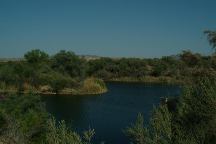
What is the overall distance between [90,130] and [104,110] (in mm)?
35813

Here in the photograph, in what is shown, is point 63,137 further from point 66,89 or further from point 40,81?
point 40,81

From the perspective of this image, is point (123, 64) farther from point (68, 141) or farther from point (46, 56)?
point (68, 141)

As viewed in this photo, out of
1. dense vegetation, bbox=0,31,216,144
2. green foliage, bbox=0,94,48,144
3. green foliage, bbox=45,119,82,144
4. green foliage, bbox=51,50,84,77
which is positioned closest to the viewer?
green foliage, bbox=45,119,82,144

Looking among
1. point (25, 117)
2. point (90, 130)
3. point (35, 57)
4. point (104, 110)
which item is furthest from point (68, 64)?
point (90, 130)

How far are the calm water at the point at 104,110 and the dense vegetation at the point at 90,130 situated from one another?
384 centimetres

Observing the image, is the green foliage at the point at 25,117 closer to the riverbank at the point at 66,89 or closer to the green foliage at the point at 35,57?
the riverbank at the point at 66,89

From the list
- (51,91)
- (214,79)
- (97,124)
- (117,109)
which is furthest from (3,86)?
(214,79)

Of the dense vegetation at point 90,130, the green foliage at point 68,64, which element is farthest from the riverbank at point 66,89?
the green foliage at point 68,64

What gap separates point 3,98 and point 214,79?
22.5m

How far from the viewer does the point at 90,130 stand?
12867 mm

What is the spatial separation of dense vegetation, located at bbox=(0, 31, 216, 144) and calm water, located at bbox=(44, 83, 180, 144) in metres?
3.84

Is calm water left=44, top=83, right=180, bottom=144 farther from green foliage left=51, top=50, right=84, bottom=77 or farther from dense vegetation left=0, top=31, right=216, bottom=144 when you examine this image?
green foliage left=51, top=50, right=84, bottom=77

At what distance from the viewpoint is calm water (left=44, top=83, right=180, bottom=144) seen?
36125 mm

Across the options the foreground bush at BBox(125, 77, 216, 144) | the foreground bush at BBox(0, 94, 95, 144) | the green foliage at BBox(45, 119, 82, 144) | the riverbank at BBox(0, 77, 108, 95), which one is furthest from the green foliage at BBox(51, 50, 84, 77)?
the green foliage at BBox(45, 119, 82, 144)
